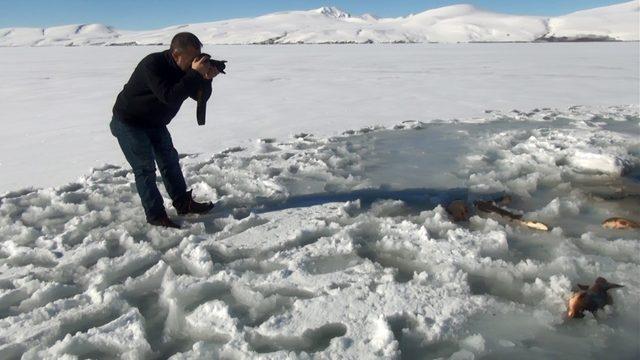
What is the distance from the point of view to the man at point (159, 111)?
329 centimetres

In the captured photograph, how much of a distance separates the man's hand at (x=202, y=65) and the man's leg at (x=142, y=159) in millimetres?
730

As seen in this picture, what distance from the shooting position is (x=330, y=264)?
10.5ft

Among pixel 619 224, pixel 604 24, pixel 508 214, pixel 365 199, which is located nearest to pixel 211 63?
pixel 365 199

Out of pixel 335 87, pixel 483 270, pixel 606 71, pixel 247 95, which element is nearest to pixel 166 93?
pixel 483 270

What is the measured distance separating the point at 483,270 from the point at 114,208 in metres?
3.03

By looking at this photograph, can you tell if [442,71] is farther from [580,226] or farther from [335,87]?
[580,226]

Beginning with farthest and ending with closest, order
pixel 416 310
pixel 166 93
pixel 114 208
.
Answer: pixel 114 208 → pixel 166 93 → pixel 416 310

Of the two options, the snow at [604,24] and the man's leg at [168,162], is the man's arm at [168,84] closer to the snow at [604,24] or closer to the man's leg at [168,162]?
the man's leg at [168,162]

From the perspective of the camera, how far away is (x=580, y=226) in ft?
11.9

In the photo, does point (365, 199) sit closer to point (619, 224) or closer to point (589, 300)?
point (619, 224)

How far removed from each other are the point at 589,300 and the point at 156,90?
2.86 metres

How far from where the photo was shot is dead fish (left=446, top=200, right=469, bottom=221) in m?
3.84

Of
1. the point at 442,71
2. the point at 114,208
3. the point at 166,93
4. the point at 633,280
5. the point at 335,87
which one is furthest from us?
the point at 442,71

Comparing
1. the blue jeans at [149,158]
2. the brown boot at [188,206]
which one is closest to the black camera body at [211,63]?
the blue jeans at [149,158]
